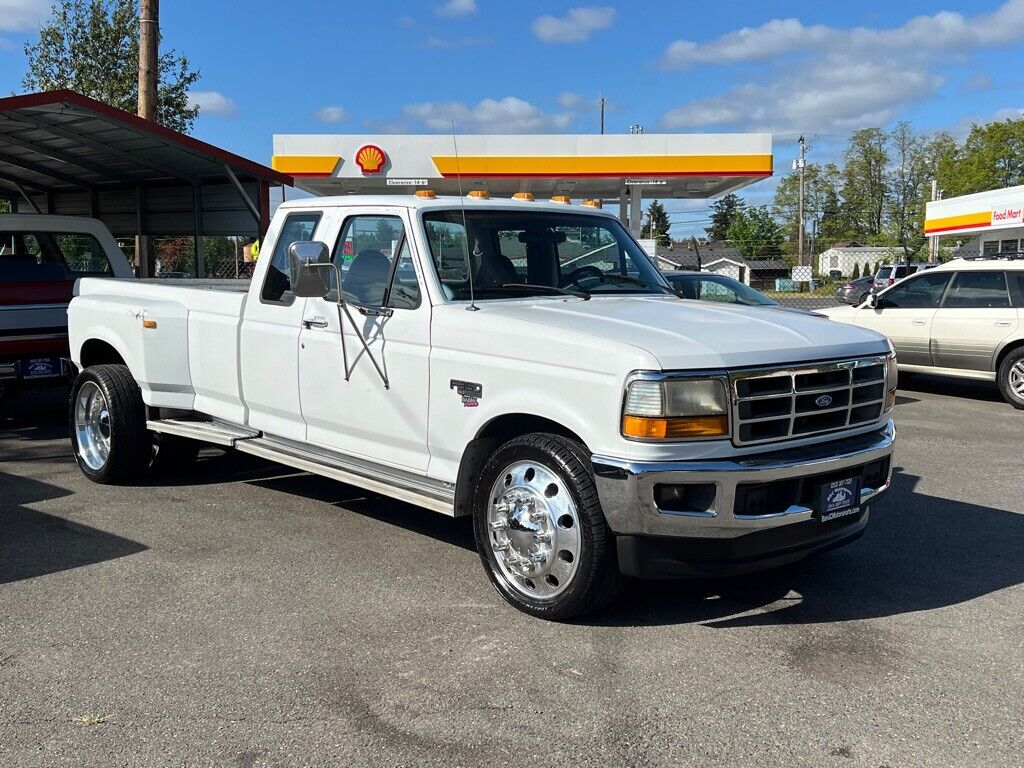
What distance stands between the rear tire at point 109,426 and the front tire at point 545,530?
11.3 feet

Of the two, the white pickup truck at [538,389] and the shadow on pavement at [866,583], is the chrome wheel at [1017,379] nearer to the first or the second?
the shadow on pavement at [866,583]

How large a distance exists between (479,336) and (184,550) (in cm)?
233

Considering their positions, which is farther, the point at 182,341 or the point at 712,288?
the point at 712,288

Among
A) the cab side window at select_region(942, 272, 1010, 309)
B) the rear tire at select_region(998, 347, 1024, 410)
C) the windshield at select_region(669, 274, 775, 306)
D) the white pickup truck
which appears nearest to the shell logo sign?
the windshield at select_region(669, 274, 775, 306)

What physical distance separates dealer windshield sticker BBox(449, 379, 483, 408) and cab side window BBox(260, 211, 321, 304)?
164cm

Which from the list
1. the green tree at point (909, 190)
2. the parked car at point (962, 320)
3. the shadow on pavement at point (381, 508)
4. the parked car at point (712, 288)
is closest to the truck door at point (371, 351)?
the shadow on pavement at point (381, 508)

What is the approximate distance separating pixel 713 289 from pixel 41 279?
7728 millimetres

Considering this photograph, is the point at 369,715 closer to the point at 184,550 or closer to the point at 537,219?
the point at 184,550

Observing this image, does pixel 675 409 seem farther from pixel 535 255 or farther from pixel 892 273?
pixel 892 273

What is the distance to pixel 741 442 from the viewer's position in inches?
170

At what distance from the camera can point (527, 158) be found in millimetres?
25734

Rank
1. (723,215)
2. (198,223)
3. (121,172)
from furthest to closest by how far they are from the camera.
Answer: (723,215), (121,172), (198,223)

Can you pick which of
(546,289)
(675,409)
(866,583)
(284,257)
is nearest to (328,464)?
(284,257)

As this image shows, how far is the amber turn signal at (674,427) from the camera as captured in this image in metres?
4.20
